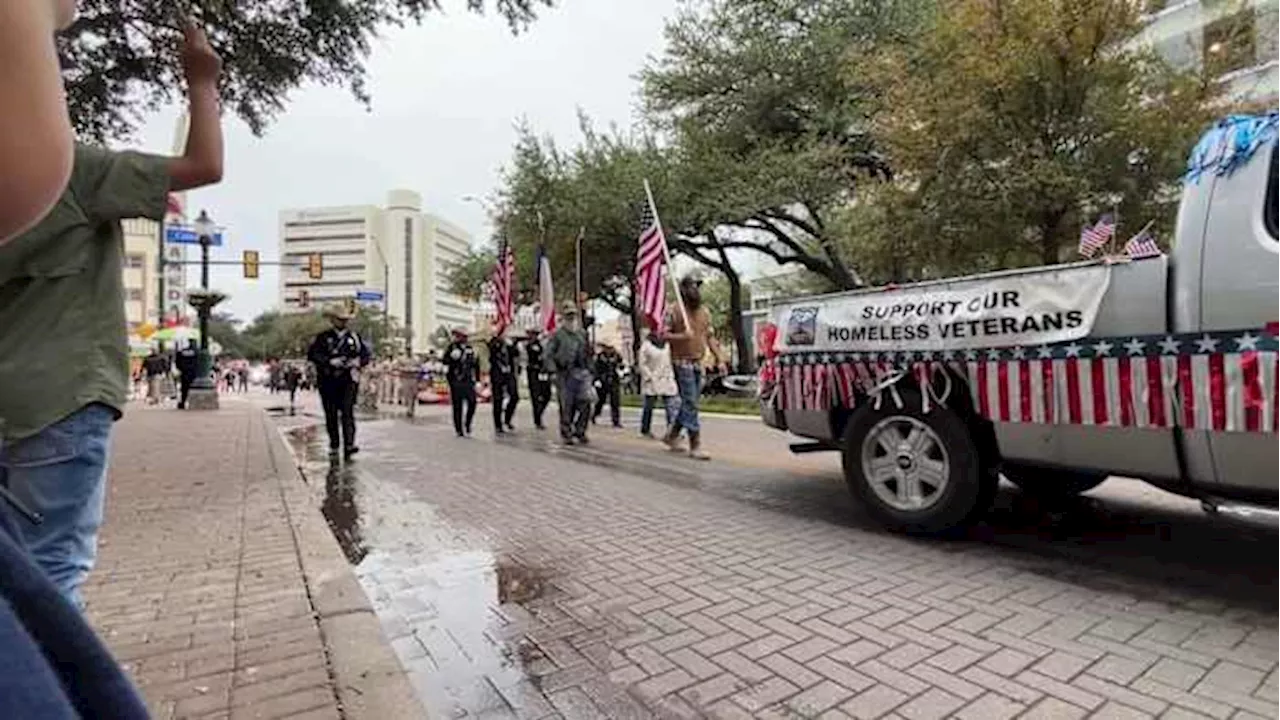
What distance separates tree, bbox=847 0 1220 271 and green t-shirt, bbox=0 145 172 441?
47.1 feet

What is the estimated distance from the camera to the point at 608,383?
49.9ft

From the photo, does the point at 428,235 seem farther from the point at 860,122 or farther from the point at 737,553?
the point at 737,553

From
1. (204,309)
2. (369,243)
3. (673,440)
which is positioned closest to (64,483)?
(673,440)

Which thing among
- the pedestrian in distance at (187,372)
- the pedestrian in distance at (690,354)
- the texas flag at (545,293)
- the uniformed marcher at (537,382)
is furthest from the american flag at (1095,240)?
the pedestrian in distance at (187,372)

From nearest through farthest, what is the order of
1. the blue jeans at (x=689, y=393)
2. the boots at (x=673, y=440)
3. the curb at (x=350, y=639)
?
1. the curb at (x=350, y=639)
2. the blue jeans at (x=689, y=393)
3. the boots at (x=673, y=440)

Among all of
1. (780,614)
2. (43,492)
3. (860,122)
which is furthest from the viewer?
(860,122)

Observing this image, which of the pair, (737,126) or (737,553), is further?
(737,126)

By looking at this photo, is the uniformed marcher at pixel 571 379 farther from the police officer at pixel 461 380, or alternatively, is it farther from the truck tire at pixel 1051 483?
the truck tire at pixel 1051 483

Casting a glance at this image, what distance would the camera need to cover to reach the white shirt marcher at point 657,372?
1062 cm

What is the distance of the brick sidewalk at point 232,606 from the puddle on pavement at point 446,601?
0.20 m

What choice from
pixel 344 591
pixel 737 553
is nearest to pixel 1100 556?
pixel 737 553

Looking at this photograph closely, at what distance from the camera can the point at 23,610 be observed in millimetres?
661

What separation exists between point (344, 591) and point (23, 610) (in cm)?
357

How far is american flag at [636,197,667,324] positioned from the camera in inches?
421
